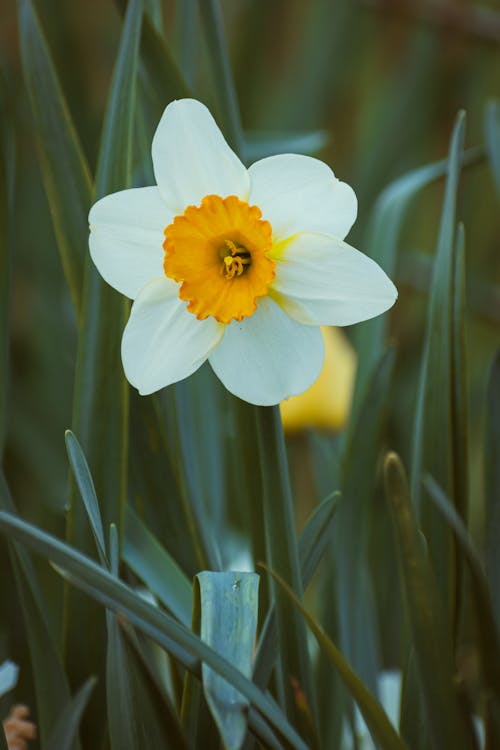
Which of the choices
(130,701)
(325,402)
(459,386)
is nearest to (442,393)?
(459,386)

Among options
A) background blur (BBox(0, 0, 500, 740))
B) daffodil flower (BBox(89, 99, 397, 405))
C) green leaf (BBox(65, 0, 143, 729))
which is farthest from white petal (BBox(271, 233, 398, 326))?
background blur (BBox(0, 0, 500, 740))

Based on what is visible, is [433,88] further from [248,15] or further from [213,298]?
[213,298]

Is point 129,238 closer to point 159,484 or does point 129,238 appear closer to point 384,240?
point 159,484

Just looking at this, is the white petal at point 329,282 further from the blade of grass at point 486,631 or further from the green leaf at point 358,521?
the green leaf at point 358,521

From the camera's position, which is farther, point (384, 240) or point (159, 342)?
point (384, 240)

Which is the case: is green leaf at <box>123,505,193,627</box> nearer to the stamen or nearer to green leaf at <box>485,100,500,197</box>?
the stamen

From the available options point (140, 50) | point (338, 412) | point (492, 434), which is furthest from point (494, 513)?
point (338, 412)
